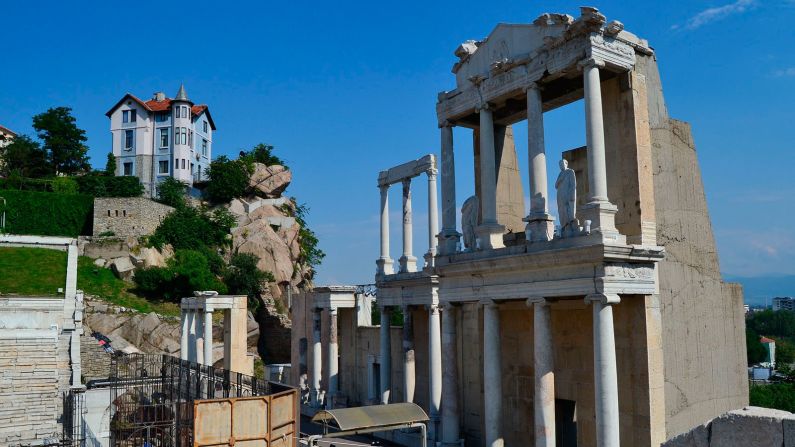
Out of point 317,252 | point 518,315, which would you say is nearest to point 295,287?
point 317,252

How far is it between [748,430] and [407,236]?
22.1 m

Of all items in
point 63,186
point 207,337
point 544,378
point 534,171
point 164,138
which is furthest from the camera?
point 164,138

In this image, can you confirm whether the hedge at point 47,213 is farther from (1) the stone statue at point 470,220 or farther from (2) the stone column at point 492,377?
(2) the stone column at point 492,377

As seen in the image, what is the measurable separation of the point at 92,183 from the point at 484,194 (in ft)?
170

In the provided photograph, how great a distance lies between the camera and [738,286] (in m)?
16.4

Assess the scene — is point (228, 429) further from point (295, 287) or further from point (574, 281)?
point (295, 287)

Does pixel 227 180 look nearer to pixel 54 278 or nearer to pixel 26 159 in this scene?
pixel 26 159

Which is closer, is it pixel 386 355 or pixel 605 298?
pixel 605 298

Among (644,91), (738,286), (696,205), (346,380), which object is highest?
(644,91)

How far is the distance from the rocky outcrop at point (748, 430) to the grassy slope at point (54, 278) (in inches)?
1568

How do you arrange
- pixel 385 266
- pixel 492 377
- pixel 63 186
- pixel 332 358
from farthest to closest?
pixel 63 186
pixel 332 358
pixel 385 266
pixel 492 377

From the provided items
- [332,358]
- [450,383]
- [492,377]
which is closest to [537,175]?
[492,377]

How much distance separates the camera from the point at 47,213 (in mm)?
55812

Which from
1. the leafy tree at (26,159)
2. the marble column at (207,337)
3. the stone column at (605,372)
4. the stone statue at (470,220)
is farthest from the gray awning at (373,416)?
the leafy tree at (26,159)
